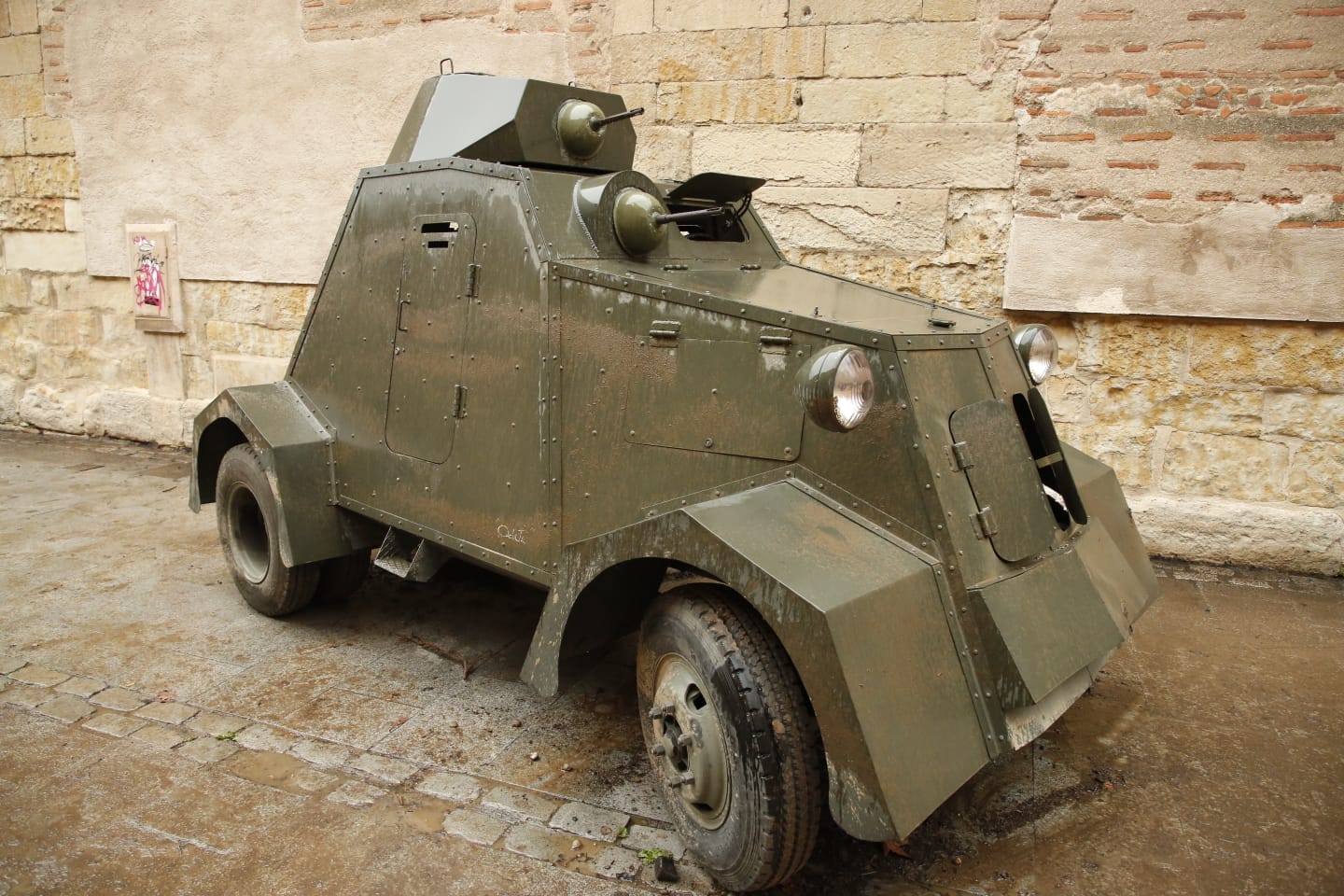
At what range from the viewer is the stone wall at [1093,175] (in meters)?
4.76

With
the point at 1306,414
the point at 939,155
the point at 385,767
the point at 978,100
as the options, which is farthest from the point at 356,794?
the point at 1306,414

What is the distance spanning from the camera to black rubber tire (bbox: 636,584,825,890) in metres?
2.35

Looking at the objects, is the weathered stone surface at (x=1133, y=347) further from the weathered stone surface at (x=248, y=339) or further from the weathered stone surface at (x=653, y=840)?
the weathered stone surface at (x=248, y=339)

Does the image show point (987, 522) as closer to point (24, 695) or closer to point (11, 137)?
point (24, 695)

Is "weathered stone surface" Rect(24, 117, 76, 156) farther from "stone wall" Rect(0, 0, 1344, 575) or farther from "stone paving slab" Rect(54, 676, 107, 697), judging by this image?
"stone paving slab" Rect(54, 676, 107, 697)

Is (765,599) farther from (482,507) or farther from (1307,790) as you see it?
(1307,790)

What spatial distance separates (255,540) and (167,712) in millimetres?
1240

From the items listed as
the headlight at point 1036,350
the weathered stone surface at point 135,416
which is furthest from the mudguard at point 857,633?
the weathered stone surface at point 135,416

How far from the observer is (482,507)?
11.1 ft

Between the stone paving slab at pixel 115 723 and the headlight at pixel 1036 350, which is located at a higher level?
the headlight at pixel 1036 350

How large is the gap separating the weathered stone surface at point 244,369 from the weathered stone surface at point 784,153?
3.65 metres

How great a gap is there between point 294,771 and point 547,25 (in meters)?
4.83

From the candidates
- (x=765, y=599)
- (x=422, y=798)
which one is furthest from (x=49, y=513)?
(x=765, y=599)

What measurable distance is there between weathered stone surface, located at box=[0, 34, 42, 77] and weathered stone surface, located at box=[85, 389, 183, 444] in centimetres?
272
